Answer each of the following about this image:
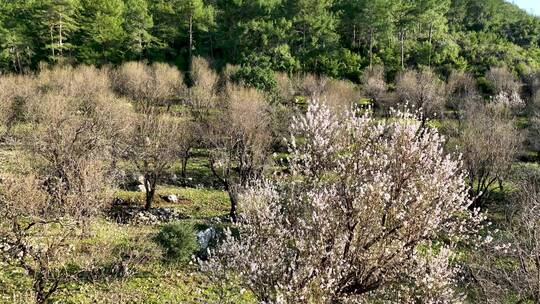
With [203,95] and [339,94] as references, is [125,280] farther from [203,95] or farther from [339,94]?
[339,94]

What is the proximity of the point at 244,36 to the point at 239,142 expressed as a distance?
120 feet

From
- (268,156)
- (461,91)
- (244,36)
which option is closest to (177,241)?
(268,156)

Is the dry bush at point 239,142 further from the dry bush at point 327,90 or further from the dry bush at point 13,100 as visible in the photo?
the dry bush at point 13,100

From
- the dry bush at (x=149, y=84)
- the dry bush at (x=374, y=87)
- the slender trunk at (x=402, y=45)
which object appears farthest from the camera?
the slender trunk at (x=402, y=45)

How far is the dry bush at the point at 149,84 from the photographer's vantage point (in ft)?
162

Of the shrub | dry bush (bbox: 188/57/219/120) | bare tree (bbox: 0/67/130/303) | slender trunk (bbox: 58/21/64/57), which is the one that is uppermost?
slender trunk (bbox: 58/21/64/57)

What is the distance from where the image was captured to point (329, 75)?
216ft

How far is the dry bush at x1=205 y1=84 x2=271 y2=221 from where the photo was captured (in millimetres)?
30891

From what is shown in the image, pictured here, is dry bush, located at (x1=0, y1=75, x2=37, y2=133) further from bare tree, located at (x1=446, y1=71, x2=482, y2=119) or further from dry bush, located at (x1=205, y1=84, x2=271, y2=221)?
bare tree, located at (x1=446, y1=71, x2=482, y2=119)

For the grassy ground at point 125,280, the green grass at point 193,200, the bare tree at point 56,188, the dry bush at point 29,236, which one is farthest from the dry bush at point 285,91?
the dry bush at point 29,236

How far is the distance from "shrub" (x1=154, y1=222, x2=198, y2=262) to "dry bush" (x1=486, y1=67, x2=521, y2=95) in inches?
1961

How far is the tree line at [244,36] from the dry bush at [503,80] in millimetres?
5429

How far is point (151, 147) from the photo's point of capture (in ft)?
99.1

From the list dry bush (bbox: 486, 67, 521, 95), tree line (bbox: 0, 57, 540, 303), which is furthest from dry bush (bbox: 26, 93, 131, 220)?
dry bush (bbox: 486, 67, 521, 95)
